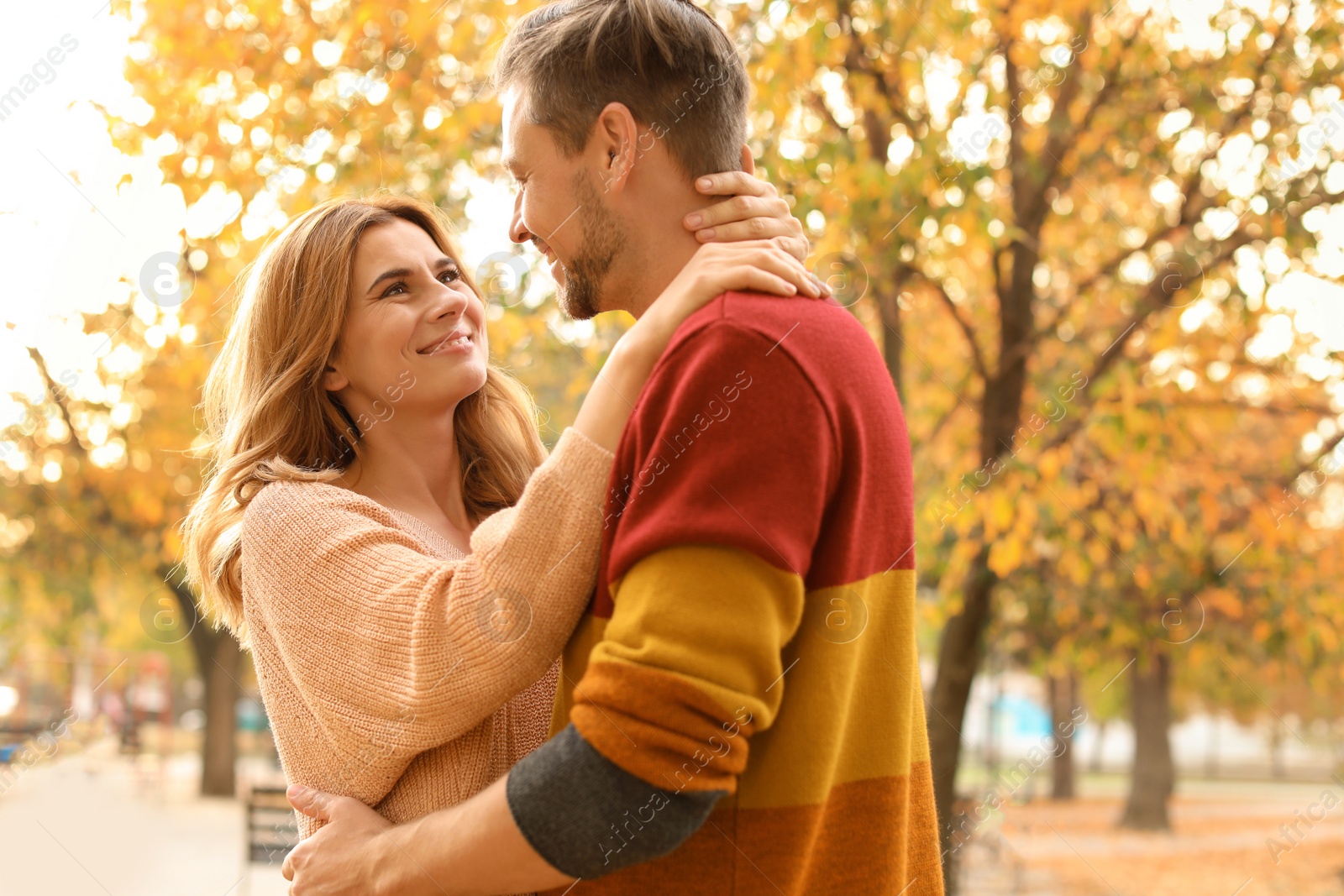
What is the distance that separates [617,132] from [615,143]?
2cm

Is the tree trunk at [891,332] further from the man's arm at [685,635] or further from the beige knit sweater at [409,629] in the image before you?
the man's arm at [685,635]

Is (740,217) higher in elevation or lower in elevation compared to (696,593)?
higher

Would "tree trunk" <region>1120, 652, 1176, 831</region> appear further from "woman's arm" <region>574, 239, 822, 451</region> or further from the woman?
"woman's arm" <region>574, 239, 822, 451</region>

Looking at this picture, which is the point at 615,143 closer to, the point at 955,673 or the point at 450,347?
the point at 450,347

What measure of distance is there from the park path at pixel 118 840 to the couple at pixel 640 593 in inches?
277

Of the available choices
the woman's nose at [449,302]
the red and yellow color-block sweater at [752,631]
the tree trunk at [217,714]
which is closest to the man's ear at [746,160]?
the red and yellow color-block sweater at [752,631]

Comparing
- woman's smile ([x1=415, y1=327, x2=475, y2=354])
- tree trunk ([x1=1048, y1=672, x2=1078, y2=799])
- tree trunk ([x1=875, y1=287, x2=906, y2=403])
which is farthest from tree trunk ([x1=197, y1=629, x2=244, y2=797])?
woman's smile ([x1=415, y1=327, x2=475, y2=354])

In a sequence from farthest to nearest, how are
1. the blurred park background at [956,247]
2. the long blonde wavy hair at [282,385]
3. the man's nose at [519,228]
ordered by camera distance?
1. the blurred park background at [956,247]
2. the long blonde wavy hair at [282,385]
3. the man's nose at [519,228]

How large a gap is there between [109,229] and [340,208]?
3.52 m

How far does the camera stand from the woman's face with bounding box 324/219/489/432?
2.14 meters

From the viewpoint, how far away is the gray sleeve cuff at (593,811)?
1247 mm

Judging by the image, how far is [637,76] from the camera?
165 cm

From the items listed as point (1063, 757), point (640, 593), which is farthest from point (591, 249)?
point (1063, 757)

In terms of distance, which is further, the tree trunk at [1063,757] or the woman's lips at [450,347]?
the tree trunk at [1063,757]
